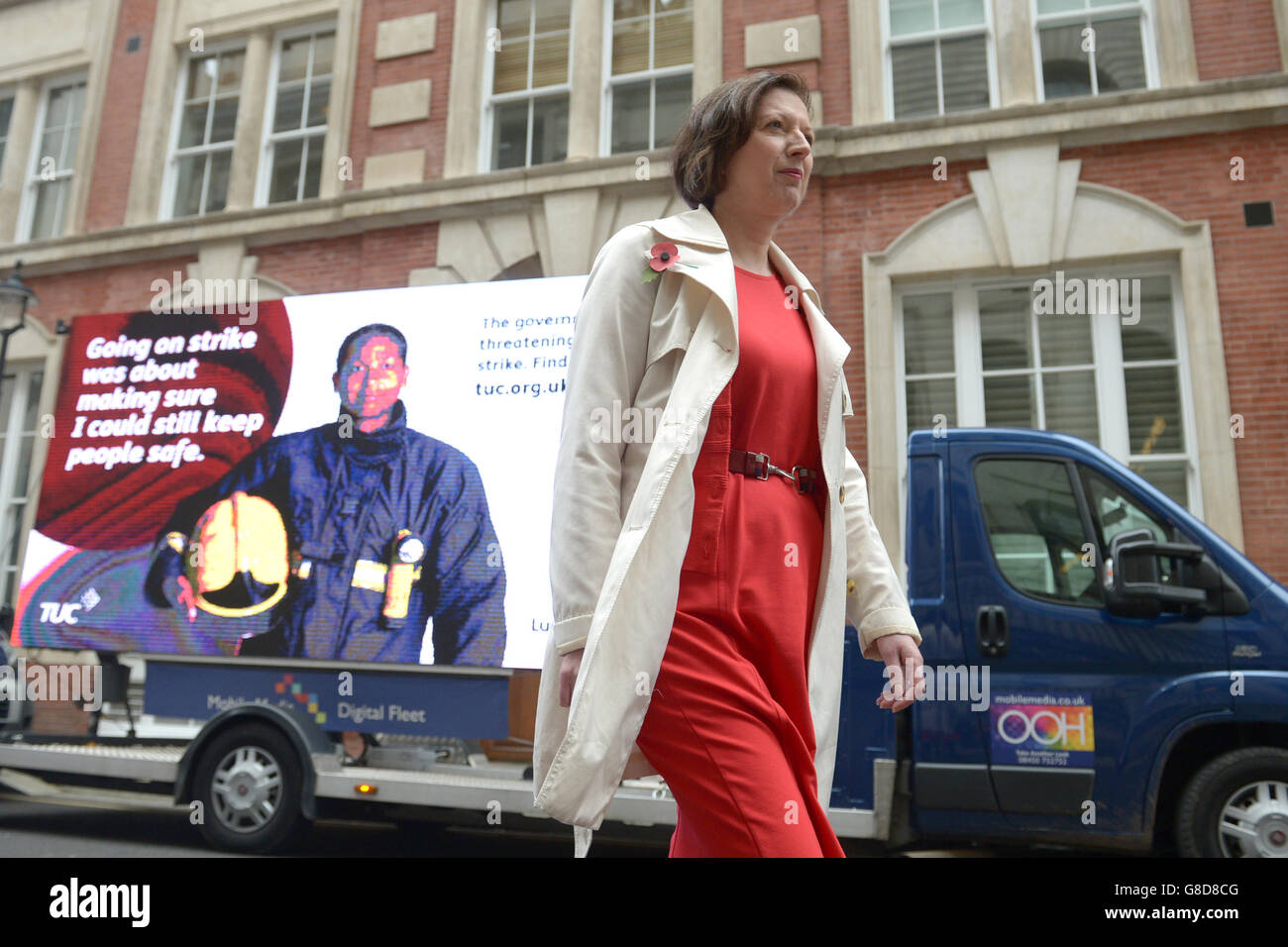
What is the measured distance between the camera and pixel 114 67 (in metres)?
12.8

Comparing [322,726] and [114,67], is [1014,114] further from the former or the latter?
[114,67]

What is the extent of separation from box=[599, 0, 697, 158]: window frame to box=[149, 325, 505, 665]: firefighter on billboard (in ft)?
17.2

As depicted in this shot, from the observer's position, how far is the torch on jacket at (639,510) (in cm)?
159

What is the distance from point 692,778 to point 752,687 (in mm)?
190

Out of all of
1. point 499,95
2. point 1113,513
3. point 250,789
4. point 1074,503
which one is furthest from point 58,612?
point 499,95

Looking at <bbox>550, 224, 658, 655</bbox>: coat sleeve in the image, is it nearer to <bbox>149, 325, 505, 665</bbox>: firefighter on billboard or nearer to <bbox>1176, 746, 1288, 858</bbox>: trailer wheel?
<bbox>149, 325, 505, 665</bbox>: firefighter on billboard

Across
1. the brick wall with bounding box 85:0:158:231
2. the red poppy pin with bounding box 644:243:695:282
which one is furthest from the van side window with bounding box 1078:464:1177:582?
the brick wall with bounding box 85:0:158:231

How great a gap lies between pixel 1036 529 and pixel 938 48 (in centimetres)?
649

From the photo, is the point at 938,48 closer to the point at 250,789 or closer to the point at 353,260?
the point at 353,260

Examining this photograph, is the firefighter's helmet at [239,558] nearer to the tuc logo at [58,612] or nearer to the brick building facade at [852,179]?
the tuc logo at [58,612]

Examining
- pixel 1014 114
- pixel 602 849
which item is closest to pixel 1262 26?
pixel 1014 114

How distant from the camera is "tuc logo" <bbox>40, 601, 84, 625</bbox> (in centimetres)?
646

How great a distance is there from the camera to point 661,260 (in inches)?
73.7

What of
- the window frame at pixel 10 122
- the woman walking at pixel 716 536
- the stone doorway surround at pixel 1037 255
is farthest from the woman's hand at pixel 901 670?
the window frame at pixel 10 122
